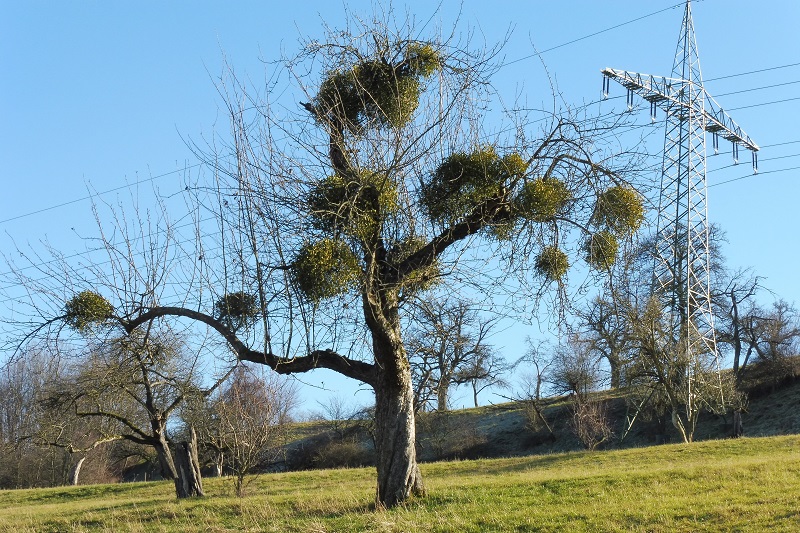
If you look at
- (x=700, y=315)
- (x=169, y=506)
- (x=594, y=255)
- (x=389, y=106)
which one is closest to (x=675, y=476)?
(x=594, y=255)

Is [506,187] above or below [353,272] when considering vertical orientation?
above

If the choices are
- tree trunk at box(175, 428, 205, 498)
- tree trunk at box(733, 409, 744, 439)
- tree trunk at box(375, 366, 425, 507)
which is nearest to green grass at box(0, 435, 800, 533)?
tree trunk at box(375, 366, 425, 507)

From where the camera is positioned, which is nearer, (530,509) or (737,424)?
(530,509)

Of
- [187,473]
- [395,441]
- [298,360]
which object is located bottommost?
[187,473]

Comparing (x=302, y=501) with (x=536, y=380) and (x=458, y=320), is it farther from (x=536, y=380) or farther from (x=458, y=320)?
(x=536, y=380)

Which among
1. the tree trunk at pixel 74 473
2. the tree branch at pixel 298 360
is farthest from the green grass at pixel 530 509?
the tree trunk at pixel 74 473

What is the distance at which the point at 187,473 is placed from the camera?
16.9 metres

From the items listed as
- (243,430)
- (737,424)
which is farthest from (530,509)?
(737,424)

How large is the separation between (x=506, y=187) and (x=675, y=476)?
15.7 ft

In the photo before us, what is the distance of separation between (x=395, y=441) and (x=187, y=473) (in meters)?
8.05

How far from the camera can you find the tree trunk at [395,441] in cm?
1038

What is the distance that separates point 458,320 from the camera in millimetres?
11188

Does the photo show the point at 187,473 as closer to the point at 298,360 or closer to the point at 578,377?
the point at 298,360

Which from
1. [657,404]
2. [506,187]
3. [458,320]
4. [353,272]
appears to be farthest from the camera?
[657,404]
